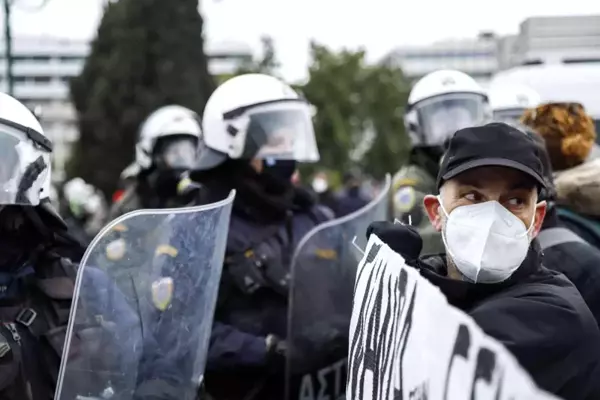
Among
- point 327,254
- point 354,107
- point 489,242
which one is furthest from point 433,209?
point 354,107

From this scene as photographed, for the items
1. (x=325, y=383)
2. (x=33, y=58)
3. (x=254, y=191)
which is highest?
(x=254, y=191)

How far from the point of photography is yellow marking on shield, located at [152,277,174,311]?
290 cm

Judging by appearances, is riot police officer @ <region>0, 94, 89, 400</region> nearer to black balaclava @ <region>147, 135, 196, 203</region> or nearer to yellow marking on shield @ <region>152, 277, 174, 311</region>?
yellow marking on shield @ <region>152, 277, 174, 311</region>

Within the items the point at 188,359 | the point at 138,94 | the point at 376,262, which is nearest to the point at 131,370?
the point at 188,359

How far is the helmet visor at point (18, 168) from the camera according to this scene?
287cm

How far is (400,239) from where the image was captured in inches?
103

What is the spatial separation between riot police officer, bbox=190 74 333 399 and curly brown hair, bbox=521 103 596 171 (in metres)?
1.08

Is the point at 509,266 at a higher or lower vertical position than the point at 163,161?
higher

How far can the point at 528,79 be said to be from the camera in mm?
8867

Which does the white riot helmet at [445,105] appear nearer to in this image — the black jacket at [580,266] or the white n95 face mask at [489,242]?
the black jacket at [580,266]

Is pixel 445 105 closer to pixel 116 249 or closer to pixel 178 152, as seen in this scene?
pixel 178 152

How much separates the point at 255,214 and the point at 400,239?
1493mm

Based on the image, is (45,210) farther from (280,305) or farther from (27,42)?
(27,42)

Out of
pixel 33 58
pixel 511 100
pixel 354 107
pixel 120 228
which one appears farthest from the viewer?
pixel 33 58
